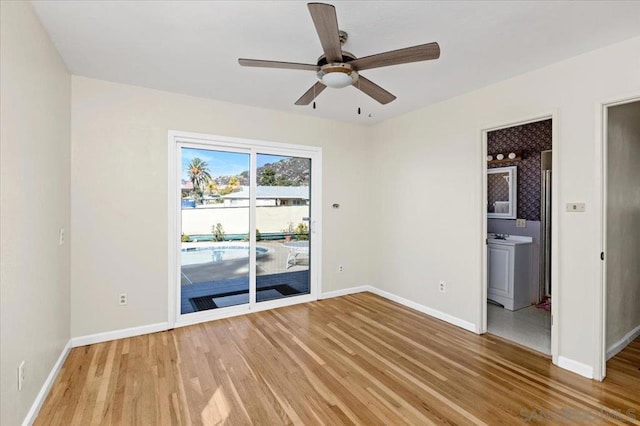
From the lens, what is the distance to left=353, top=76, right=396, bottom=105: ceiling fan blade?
2.29 metres

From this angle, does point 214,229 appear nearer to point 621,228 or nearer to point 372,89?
point 372,89

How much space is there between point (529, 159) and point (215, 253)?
4605 mm

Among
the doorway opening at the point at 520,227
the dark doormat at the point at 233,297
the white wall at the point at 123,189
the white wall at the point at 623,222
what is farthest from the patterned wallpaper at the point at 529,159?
the white wall at the point at 123,189

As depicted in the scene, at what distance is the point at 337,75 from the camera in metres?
2.06

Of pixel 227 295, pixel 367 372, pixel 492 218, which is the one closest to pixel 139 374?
pixel 227 295

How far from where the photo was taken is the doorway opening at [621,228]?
2709 millimetres

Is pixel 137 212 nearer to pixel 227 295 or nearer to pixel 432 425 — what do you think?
pixel 227 295

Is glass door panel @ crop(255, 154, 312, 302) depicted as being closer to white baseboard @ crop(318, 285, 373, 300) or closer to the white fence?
the white fence

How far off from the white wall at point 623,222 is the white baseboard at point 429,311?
117 centimetres

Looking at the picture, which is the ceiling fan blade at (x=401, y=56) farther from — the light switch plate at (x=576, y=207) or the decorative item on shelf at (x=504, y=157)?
the decorative item on shelf at (x=504, y=157)

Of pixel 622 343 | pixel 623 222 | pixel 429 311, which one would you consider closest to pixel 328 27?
pixel 623 222

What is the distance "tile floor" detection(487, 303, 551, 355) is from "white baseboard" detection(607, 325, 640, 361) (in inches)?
18.0

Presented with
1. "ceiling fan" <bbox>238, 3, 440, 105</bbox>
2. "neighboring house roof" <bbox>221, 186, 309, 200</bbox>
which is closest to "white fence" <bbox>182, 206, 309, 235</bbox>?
"neighboring house roof" <bbox>221, 186, 309, 200</bbox>

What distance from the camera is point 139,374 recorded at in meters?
2.53
